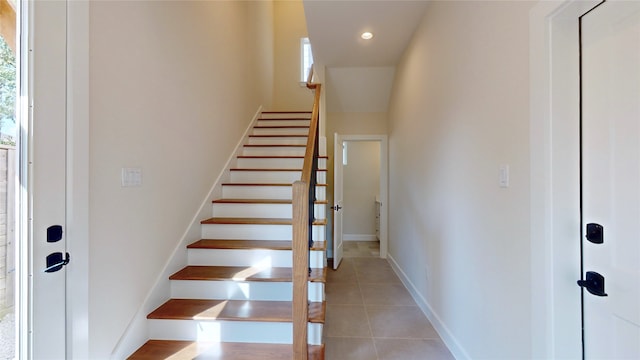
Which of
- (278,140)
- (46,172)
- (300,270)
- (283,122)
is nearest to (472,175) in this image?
(300,270)

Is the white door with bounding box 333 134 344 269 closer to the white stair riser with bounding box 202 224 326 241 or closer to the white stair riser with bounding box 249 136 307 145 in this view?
the white stair riser with bounding box 249 136 307 145

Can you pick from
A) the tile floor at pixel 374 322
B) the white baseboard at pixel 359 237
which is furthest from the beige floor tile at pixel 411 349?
the white baseboard at pixel 359 237

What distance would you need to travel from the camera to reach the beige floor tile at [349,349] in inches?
77.1

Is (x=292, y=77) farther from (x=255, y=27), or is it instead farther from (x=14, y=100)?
(x=14, y=100)

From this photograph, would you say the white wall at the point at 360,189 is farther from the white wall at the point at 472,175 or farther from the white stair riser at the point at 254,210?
the white stair riser at the point at 254,210

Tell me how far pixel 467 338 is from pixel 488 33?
1921 millimetres

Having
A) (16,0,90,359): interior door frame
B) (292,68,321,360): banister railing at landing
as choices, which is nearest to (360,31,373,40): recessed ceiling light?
(292,68,321,360): banister railing at landing

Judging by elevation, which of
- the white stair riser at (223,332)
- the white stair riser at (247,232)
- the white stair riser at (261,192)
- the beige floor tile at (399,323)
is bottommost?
the beige floor tile at (399,323)

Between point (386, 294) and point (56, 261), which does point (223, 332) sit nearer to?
point (56, 261)

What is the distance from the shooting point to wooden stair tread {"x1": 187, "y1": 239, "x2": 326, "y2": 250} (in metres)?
2.12

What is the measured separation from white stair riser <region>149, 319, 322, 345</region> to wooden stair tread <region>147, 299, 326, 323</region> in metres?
0.03

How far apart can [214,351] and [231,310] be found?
24 cm

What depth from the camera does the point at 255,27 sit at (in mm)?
4270

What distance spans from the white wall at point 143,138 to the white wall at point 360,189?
12.0 feet
